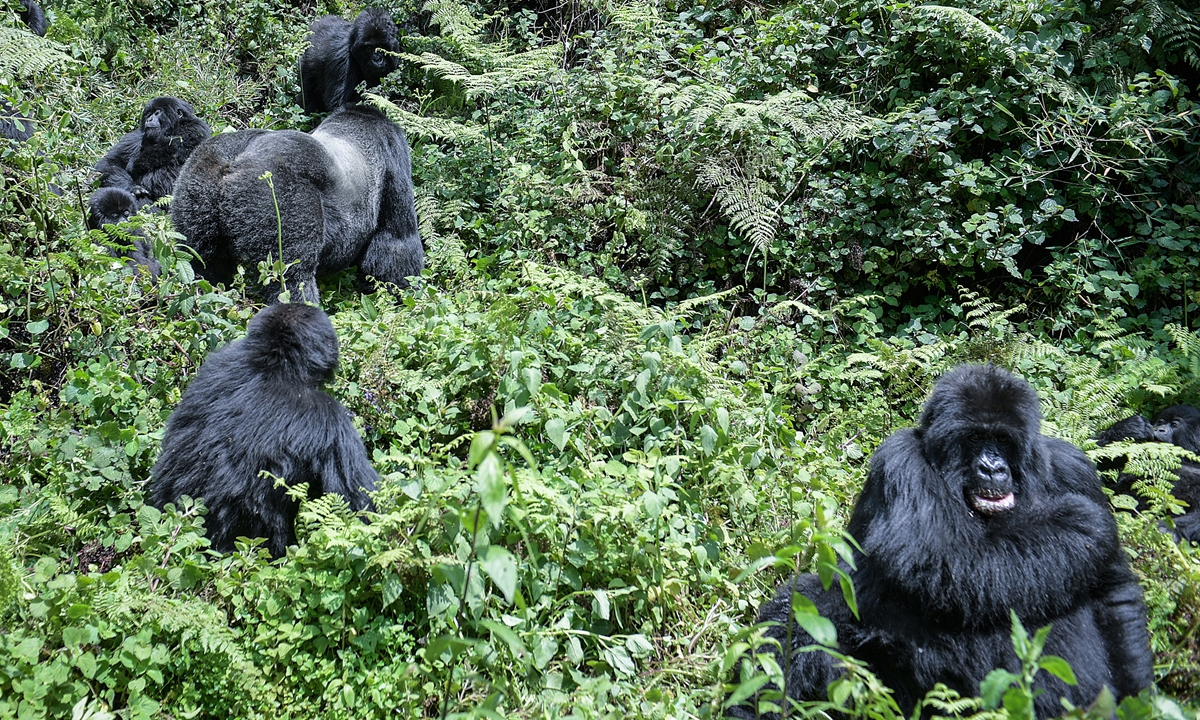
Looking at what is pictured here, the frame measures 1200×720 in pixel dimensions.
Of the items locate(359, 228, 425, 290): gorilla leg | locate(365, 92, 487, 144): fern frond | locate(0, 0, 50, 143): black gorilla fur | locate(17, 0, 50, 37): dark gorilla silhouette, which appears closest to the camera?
locate(0, 0, 50, 143): black gorilla fur

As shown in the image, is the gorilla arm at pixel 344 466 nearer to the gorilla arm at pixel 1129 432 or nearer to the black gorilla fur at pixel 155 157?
the black gorilla fur at pixel 155 157

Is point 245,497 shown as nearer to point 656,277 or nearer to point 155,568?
point 155,568

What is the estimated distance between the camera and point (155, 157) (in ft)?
18.3

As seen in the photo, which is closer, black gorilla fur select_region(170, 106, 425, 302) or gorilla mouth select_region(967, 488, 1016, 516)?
gorilla mouth select_region(967, 488, 1016, 516)

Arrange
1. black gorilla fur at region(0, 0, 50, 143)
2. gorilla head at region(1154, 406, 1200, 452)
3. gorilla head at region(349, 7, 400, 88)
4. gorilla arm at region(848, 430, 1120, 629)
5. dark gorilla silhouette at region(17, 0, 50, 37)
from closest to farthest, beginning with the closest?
gorilla arm at region(848, 430, 1120, 629) < gorilla head at region(1154, 406, 1200, 452) < black gorilla fur at region(0, 0, 50, 143) < gorilla head at region(349, 7, 400, 88) < dark gorilla silhouette at region(17, 0, 50, 37)

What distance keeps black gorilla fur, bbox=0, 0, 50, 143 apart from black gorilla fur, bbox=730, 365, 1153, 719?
16.9 ft

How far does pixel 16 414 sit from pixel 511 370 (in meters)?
2.05

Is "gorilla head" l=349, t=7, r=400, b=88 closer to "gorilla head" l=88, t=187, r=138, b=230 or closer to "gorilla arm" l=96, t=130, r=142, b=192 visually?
"gorilla arm" l=96, t=130, r=142, b=192

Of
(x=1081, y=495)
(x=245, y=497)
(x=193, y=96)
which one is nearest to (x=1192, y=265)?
(x=1081, y=495)

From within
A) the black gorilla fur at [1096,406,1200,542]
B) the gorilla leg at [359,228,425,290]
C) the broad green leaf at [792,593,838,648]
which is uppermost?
the broad green leaf at [792,593,838,648]

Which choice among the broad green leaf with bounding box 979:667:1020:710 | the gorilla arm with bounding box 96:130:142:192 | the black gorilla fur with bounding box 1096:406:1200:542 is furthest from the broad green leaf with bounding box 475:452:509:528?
the gorilla arm with bounding box 96:130:142:192

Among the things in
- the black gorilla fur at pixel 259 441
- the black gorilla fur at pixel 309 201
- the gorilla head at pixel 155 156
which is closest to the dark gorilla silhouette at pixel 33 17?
the gorilla head at pixel 155 156

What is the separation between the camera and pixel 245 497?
310 centimetres

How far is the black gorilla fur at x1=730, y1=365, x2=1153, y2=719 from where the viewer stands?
8.43 ft
